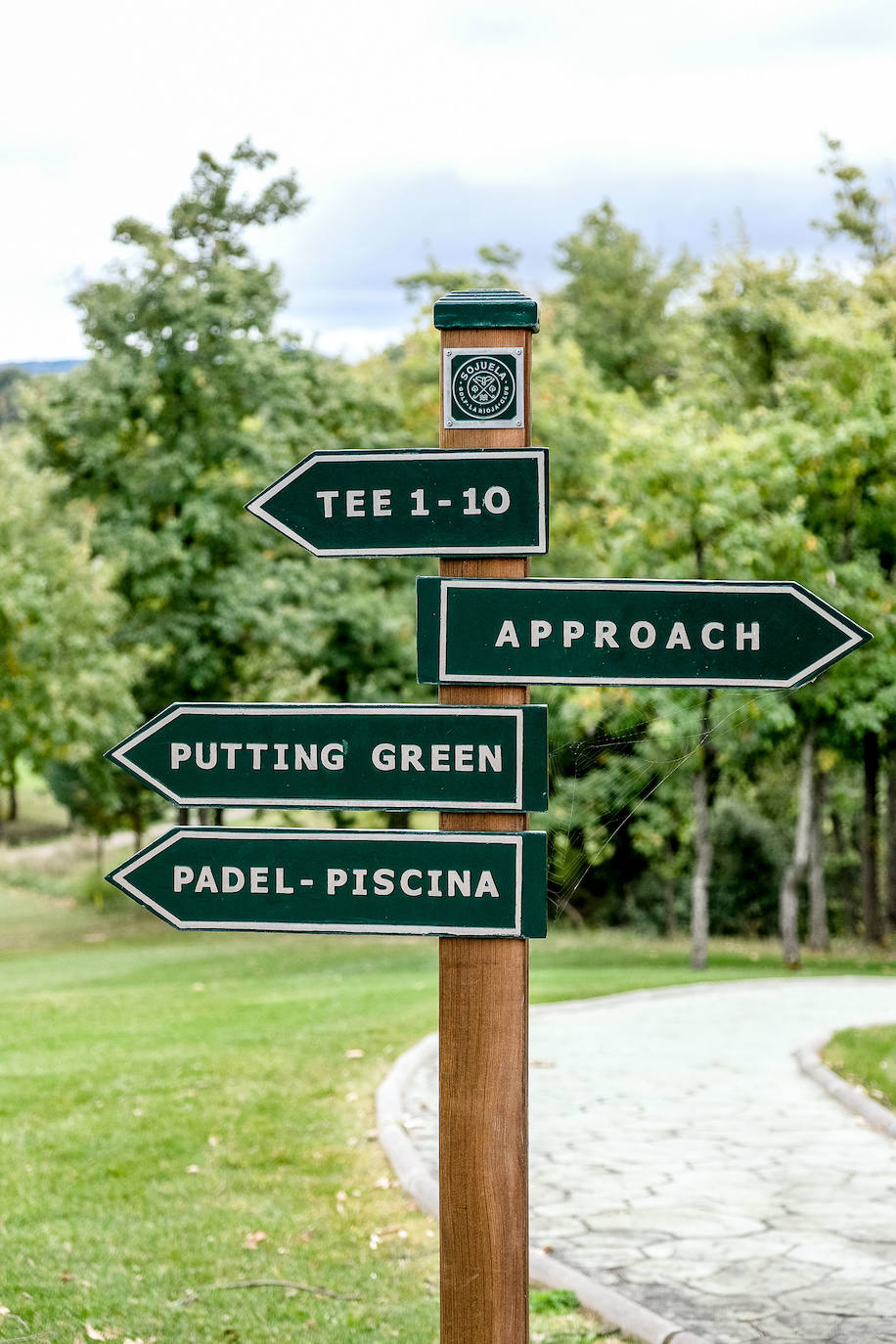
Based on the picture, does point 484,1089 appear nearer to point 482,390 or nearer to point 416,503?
point 416,503

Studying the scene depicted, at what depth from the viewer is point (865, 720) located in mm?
19438

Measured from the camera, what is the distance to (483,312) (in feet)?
11.3

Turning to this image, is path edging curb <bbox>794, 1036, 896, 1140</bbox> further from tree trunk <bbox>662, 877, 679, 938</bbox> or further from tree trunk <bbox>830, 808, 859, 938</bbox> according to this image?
tree trunk <bbox>830, 808, 859, 938</bbox>

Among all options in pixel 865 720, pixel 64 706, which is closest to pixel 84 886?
pixel 64 706

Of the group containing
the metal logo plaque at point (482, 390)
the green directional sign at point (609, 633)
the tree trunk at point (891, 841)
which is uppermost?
the metal logo plaque at point (482, 390)

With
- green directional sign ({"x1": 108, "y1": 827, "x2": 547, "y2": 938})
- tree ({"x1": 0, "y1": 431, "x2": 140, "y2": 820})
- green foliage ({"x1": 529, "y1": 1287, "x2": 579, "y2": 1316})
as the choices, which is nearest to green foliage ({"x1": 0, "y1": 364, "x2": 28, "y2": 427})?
tree ({"x1": 0, "y1": 431, "x2": 140, "y2": 820})

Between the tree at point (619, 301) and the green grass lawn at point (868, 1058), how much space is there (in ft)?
90.9

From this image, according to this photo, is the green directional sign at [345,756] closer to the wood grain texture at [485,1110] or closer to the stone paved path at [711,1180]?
the wood grain texture at [485,1110]

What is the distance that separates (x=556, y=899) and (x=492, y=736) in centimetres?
50

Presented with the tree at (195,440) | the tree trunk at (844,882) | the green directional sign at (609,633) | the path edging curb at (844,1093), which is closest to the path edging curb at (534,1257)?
the path edging curb at (844,1093)

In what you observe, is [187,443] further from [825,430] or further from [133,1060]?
[133,1060]

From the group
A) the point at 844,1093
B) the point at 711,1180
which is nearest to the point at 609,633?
the point at 711,1180

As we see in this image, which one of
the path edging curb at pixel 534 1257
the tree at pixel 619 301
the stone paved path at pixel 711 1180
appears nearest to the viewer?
the path edging curb at pixel 534 1257

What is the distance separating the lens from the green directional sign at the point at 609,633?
134 inches
